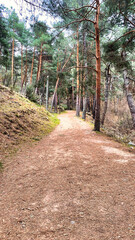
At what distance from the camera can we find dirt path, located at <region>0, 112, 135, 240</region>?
56.8 inches

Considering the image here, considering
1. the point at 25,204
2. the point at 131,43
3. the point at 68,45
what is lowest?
the point at 25,204

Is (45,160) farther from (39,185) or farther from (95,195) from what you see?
(95,195)

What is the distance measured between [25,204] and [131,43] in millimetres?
7636

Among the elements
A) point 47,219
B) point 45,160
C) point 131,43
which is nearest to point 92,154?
point 45,160

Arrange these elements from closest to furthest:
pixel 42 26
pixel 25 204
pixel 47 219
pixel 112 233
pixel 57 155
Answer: pixel 112 233
pixel 47 219
pixel 25 204
pixel 57 155
pixel 42 26

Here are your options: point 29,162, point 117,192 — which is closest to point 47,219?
point 117,192

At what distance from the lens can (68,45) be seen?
18562 mm

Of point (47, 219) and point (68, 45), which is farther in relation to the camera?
point (68, 45)

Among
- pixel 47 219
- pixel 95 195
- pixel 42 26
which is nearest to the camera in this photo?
pixel 47 219

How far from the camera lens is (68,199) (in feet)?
6.52

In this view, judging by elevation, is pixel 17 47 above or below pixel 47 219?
above

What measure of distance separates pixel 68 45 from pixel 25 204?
20770 mm

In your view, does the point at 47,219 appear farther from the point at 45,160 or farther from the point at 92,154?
the point at 92,154

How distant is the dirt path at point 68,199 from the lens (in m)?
1.44
